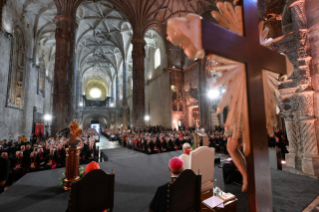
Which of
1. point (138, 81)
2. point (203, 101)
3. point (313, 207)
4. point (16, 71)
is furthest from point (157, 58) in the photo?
point (313, 207)

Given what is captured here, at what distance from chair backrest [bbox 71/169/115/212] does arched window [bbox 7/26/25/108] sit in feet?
49.3

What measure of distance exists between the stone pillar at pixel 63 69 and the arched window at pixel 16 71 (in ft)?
14.0

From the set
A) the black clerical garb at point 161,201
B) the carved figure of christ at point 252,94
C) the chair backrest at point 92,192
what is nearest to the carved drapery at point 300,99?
the black clerical garb at point 161,201

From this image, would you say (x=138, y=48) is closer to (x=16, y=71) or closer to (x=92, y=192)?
(x=16, y=71)

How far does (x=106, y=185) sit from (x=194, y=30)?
2020 millimetres

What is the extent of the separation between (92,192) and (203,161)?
186 centimetres

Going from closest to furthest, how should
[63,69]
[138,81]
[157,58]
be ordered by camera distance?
1. [63,69]
2. [138,81]
3. [157,58]

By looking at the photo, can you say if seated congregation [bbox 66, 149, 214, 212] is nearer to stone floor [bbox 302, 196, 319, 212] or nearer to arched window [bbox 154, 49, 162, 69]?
stone floor [bbox 302, 196, 319, 212]

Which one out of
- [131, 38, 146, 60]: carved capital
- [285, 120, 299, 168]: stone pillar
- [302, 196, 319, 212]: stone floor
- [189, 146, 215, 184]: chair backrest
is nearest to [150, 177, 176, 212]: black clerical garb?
[189, 146, 215, 184]: chair backrest

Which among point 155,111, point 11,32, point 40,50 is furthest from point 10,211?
point 40,50

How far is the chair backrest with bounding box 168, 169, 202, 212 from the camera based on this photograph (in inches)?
66.2

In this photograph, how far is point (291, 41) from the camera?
5414 mm

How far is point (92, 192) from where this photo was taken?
5.93 feet

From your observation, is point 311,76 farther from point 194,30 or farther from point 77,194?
point 77,194
